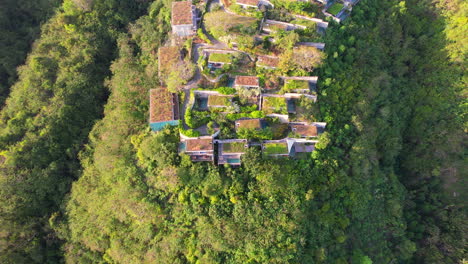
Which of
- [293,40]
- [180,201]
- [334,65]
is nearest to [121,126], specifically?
[180,201]

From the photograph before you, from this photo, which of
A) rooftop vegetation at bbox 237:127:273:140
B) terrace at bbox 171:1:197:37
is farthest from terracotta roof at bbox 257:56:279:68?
terrace at bbox 171:1:197:37

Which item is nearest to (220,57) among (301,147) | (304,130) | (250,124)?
(250,124)

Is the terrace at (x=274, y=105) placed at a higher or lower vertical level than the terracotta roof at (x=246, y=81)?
lower

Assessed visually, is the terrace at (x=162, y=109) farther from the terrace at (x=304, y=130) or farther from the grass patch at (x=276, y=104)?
the terrace at (x=304, y=130)

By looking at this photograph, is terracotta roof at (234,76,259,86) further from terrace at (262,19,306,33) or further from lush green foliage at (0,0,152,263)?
lush green foliage at (0,0,152,263)

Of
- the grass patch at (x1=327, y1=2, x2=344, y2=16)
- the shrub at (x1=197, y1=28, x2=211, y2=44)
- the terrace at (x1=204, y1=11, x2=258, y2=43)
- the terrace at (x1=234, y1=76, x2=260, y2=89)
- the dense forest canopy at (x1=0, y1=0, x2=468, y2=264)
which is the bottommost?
the dense forest canopy at (x1=0, y1=0, x2=468, y2=264)

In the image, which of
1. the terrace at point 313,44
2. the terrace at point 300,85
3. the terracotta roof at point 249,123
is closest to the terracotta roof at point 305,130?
the terracotta roof at point 249,123
